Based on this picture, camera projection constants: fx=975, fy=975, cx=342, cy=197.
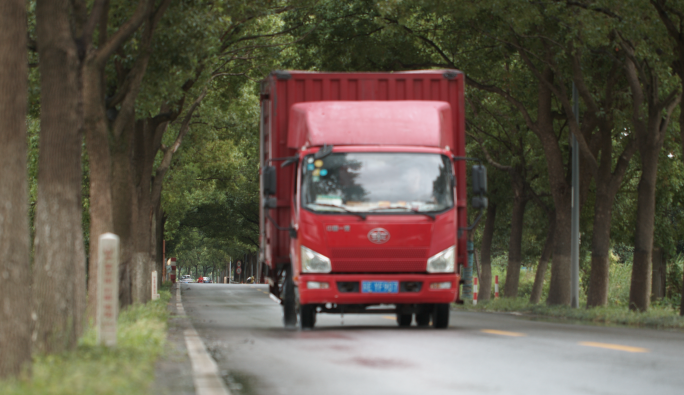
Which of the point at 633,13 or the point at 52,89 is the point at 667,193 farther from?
the point at 52,89

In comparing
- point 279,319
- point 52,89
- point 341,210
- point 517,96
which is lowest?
point 279,319

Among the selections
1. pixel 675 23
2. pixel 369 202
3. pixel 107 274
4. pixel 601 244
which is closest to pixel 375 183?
pixel 369 202

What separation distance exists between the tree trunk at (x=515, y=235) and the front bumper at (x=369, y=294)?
17.3 meters

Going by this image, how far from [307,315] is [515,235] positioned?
17549mm

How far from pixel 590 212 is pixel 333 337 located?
1863 centimetres

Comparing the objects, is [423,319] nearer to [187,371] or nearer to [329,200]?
[329,200]

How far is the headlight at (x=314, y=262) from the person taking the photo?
13.2 meters

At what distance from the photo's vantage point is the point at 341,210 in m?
13.2

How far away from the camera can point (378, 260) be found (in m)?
13.3

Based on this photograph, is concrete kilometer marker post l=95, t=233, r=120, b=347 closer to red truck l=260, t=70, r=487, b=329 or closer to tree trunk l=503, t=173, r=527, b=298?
red truck l=260, t=70, r=487, b=329

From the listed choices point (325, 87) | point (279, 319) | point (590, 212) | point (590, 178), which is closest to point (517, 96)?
point (590, 178)

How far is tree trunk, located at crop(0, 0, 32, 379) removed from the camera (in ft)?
25.5

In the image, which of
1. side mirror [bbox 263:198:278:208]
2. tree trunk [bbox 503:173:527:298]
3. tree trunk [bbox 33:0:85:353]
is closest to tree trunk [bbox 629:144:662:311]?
tree trunk [bbox 503:173:527:298]

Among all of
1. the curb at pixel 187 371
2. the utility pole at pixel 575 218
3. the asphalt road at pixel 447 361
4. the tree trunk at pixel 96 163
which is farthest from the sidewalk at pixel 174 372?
the utility pole at pixel 575 218
